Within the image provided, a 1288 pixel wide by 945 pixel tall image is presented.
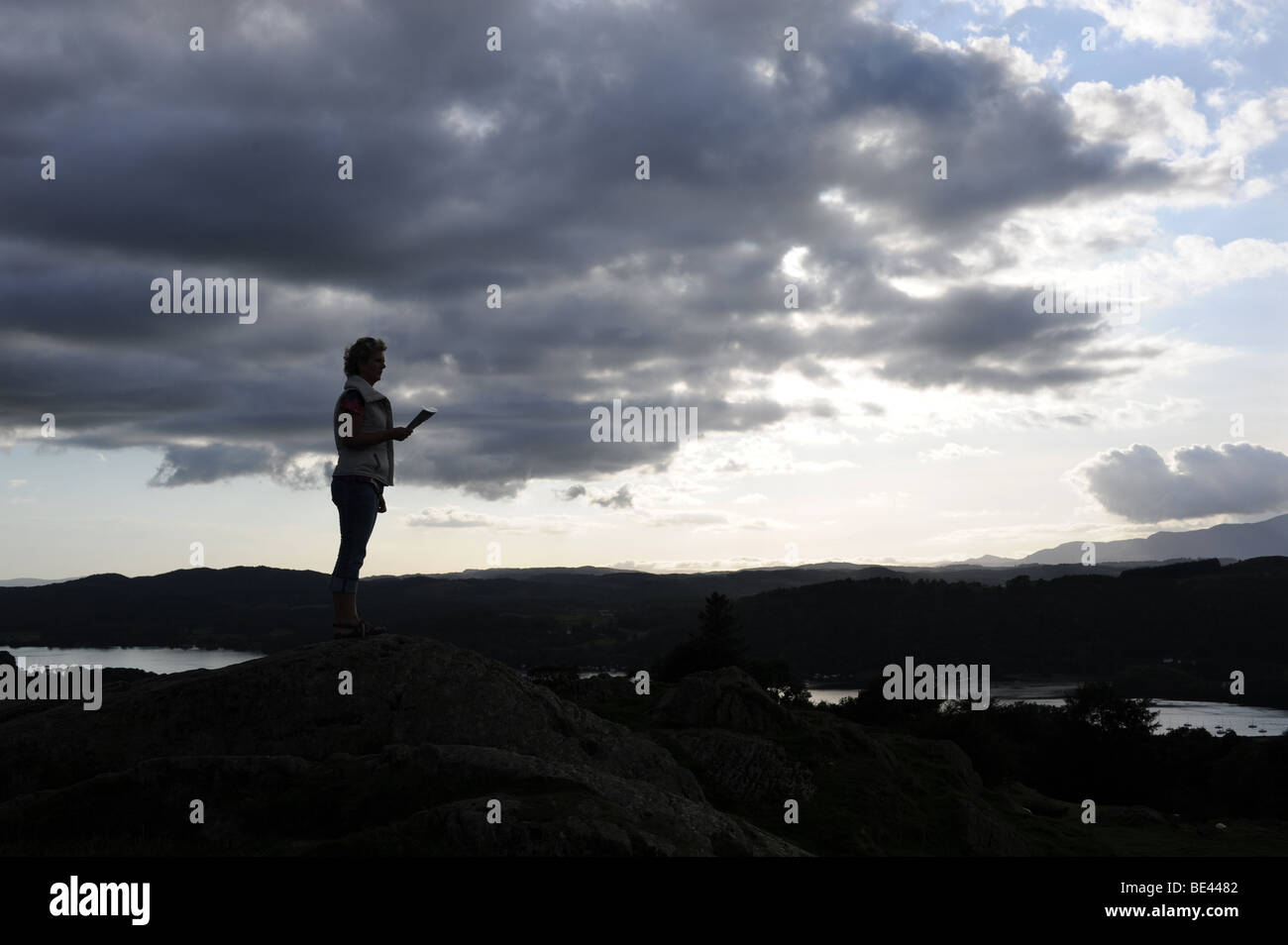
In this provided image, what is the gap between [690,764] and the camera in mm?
17781

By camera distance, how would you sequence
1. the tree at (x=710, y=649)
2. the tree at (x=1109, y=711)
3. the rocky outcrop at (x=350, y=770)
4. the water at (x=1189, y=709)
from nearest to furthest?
the rocky outcrop at (x=350, y=770) < the tree at (x=1109, y=711) < the tree at (x=710, y=649) < the water at (x=1189, y=709)

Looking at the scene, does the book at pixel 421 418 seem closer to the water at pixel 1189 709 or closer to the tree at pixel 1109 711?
the tree at pixel 1109 711

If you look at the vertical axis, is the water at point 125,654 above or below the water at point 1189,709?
above

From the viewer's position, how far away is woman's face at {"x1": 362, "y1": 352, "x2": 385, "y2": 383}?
1294 cm

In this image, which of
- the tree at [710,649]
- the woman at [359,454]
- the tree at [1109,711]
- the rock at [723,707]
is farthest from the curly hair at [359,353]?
the tree at [1109,711]

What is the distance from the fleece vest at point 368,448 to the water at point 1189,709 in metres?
137

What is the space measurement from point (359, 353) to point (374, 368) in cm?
32

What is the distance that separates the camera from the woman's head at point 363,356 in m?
13.0

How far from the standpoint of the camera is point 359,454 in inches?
512

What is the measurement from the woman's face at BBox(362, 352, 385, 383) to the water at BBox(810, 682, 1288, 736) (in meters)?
138

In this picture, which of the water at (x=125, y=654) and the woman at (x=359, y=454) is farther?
the water at (x=125, y=654)

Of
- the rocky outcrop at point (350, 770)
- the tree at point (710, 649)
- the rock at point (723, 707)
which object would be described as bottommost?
the tree at point (710, 649)
